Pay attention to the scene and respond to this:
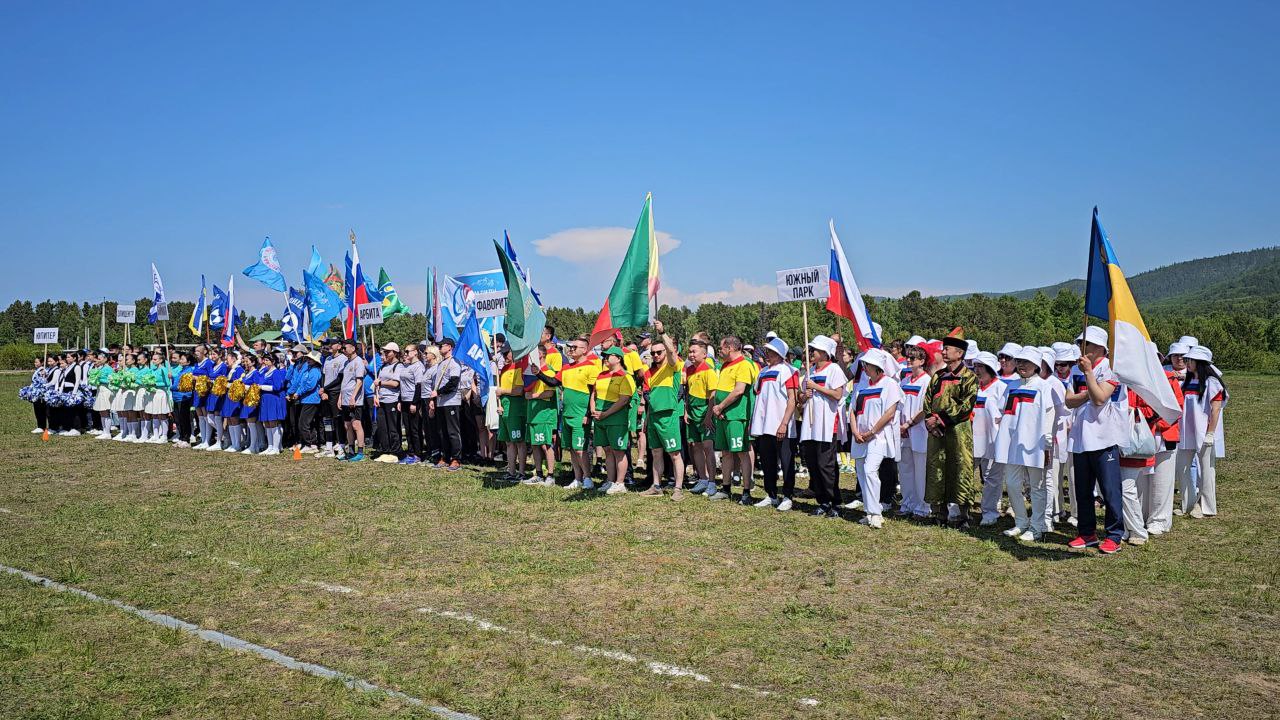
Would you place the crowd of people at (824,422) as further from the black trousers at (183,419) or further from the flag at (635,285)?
the black trousers at (183,419)

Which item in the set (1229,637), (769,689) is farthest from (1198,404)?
(769,689)

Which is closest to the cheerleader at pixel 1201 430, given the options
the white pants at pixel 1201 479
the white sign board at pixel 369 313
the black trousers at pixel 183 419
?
the white pants at pixel 1201 479

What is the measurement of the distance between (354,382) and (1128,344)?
43.7ft

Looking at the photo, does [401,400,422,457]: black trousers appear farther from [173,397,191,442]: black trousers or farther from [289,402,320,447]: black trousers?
[173,397,191,442]: black trousers

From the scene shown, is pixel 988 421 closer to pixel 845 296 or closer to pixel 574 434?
pixel 845 296

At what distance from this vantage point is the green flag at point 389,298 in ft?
78.4

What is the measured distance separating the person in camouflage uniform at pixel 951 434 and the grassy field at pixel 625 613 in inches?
25.2

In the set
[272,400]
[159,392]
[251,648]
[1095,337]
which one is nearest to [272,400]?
[272,400]

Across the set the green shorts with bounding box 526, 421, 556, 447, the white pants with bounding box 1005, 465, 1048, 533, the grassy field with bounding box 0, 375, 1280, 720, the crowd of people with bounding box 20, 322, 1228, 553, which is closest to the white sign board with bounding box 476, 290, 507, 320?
the crowd of people with bounding box 20, 322, 1228, 553

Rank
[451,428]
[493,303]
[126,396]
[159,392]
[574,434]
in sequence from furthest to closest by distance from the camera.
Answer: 1. [126,396]
2. [159,392]
3. [493,303]
4. [451,428]
5. [574,434]

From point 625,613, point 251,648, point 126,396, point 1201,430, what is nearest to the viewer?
point 251,648

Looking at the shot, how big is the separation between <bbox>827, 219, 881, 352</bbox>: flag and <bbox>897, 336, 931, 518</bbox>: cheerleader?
0.66m

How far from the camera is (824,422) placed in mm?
10953

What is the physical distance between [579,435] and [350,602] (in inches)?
218
